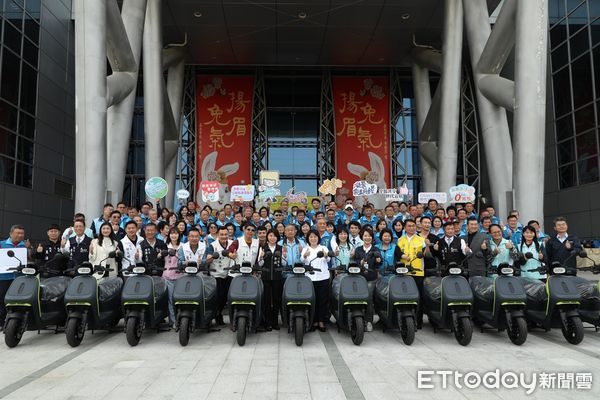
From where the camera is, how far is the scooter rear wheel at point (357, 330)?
591 cm

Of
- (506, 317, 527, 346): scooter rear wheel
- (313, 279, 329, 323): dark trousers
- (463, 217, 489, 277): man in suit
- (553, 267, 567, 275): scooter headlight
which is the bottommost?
(506, 317, 527, 346): scooter rear wheel

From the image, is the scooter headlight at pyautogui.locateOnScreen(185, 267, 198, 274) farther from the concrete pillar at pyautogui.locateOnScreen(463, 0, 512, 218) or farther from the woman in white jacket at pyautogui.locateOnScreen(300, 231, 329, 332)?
the concrete pillar at pyautogui.locateOnScreen(463, 0, 512, 218)

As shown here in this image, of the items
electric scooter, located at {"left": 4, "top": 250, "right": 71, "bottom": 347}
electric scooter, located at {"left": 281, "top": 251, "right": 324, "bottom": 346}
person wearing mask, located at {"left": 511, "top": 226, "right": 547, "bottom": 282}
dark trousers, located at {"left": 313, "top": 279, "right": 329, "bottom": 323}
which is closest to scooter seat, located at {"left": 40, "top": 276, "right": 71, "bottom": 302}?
electric scooter, located at {"left": 4, "top": 250, "right": 71, "bottom": 347}

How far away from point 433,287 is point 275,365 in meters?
2.59

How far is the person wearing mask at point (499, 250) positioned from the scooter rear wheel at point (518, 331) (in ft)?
2.90

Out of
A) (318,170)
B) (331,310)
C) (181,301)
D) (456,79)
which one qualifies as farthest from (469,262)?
(318,170)

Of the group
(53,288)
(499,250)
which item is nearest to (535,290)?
(499,250)

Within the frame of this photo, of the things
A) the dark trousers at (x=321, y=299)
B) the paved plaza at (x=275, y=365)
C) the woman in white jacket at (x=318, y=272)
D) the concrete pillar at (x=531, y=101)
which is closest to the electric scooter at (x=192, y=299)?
the paved plaza at (x=275, y=365)

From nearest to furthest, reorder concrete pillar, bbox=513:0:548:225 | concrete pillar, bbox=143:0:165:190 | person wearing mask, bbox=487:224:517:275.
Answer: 1. person wearing mask, bbox=487:224:517:275
2. concrete pillar, bbox=513:0:548:225
3. concrete pillar, bbox=143:0:165:190

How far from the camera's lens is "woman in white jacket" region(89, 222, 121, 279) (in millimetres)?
6516

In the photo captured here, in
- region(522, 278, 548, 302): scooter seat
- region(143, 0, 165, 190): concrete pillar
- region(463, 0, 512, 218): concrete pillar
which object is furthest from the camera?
region(143, 0, 165, 190): concrete pillar

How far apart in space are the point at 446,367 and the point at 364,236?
2258 mm

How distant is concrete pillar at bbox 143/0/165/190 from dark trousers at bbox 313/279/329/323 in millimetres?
11928

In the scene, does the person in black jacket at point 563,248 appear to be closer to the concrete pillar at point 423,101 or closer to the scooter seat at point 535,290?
the scooter seat at point 535,290
